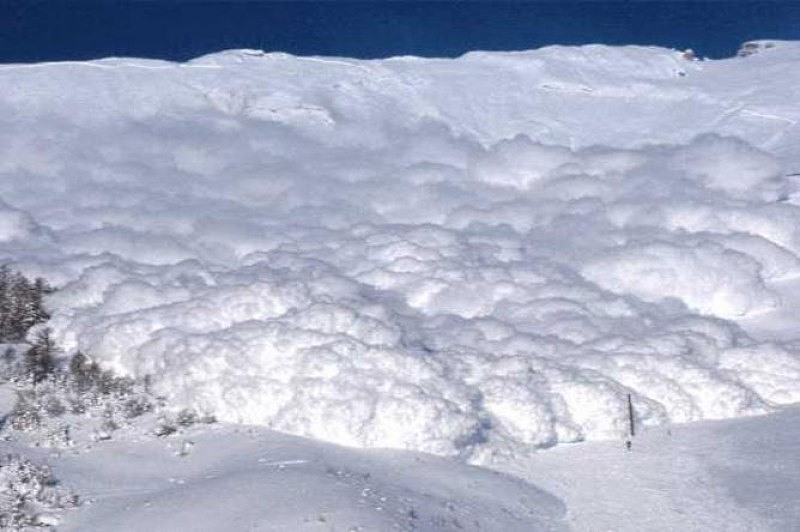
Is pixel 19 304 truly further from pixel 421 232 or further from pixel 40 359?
pixel 421 232

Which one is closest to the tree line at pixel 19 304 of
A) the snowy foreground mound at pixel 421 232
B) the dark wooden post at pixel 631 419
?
the snowy foreground mound at pixel 421 232

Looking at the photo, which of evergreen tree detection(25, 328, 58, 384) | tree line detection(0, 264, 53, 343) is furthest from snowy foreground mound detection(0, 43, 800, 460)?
evergreen tree detection(25, 328, 58, 384)

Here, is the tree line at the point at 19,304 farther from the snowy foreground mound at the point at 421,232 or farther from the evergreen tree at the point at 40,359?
the evergreen tree at the point at 40,359

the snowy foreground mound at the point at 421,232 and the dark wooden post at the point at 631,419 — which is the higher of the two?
the snowy foreground mound at the point at 421,232

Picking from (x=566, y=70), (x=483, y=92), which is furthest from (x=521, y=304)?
(x=566, y=70)

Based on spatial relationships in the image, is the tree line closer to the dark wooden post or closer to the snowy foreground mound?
the snowy foreground mound

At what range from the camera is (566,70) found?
68.8 metres

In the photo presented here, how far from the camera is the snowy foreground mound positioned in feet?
106

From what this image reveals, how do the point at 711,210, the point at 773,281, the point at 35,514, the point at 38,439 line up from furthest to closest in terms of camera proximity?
the point at 711,210
the point at 773,281
the point at 38,439
the point at 35,514

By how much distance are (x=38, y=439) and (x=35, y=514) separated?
515 centimetres

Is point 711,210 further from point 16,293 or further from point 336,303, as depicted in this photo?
point 16,293

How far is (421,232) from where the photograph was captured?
4656cm

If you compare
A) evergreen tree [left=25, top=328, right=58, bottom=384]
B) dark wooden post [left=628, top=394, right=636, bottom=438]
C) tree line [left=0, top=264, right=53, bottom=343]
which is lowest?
dark wooden post [left=628, top=394, right=636, bottom=438]

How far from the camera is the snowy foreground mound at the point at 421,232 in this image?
3225 cm
